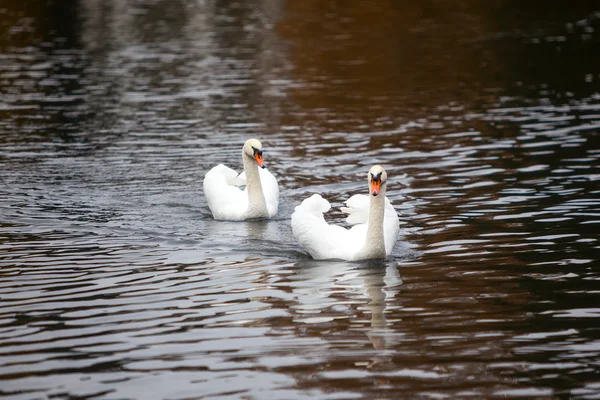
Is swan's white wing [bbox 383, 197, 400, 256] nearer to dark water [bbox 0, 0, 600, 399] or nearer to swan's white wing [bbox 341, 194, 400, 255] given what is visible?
swan's white wing [bbox 341, 194, 400, 255]

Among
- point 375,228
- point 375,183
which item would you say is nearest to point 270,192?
point 375,228

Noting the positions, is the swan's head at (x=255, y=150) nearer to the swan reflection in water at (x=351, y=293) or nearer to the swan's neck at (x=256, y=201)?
the swan's neck at (x=256, y=201)

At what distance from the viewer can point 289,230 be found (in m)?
14.3

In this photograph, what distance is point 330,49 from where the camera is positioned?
36.0 meters

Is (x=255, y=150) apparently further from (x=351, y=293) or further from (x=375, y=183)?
(x=351, y=293)

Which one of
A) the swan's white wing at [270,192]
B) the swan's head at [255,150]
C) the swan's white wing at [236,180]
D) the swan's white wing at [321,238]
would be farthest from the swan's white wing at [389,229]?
the swan's white wing at [236,180]

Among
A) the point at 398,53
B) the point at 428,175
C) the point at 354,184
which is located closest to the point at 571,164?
the point at 428,175

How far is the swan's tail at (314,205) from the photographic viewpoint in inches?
493

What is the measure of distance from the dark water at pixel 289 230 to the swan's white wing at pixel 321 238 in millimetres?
158

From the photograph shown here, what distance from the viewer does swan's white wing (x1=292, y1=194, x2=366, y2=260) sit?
12188mm

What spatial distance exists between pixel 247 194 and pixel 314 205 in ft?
8.82

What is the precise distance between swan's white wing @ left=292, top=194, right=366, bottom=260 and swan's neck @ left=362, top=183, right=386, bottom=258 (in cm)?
18

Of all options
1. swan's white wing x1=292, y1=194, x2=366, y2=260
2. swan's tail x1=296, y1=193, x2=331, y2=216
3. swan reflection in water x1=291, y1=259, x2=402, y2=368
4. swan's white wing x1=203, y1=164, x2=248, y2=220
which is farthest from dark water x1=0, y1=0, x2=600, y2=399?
swan's tail x1=296, y1=193, x2=331, y2=216

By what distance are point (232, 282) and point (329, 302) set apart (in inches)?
51.6
